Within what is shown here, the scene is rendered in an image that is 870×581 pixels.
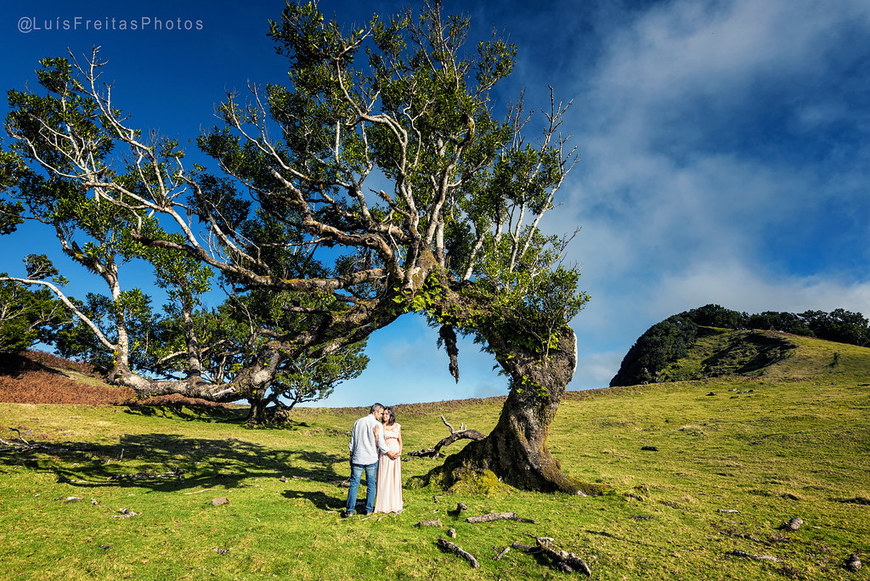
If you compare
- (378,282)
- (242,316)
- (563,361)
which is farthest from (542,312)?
(242,316)

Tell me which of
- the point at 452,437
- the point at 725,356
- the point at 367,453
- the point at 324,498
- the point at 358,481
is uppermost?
the point at 725,356

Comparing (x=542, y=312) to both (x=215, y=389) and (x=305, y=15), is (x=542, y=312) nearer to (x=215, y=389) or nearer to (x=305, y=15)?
(x=215, y=389)

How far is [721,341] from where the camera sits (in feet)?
266

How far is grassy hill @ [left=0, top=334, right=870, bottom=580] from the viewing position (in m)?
7.19

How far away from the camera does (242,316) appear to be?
103 feet

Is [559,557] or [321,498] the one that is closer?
[559,557]

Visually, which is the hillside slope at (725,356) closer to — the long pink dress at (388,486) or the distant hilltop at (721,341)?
the distant hilltop at (721,341)

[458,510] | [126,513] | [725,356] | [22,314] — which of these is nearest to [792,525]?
[458,510]

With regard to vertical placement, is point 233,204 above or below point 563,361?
above

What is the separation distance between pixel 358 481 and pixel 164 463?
37.6 feet

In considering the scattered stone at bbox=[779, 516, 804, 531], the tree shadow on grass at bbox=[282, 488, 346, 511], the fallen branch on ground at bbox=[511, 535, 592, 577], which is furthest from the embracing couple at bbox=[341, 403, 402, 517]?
the scattered stone at bbox=[779, 516, 804, 531]

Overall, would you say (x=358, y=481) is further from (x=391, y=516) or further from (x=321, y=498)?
(x=321, y=498)

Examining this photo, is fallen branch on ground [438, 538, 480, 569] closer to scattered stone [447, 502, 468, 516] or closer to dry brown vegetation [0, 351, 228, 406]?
scattered stone [447, 502, 468, 516]

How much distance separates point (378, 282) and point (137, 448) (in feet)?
50.7
